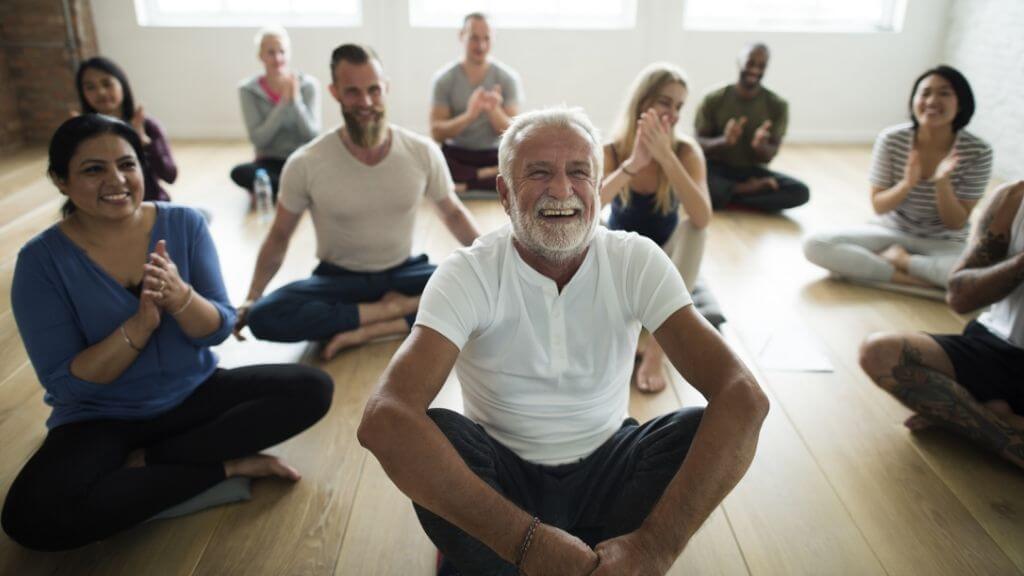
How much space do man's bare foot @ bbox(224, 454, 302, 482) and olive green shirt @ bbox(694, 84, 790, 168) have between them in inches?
135

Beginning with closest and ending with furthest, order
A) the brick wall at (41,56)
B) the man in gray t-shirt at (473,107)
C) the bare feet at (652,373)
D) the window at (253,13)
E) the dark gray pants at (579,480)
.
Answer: the dark gray pants at (579,480), the bare feet at (652,373), the man in gray t-shirt at (473,107), the brick wall at (41,56), the window at (253,13)

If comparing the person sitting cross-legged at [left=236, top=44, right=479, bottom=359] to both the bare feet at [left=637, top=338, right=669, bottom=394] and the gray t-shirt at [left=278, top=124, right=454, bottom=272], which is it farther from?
the bare feet at [left=637, top=338, right=669, bottom=394]

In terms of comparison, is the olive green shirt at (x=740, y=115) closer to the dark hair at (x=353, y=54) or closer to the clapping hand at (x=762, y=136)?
the clapping hand at (x=762, y=136)

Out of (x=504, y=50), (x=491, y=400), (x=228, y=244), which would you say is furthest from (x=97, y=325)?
(x=504, y=50)

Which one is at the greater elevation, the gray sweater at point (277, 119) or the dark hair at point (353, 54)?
the dark hair at point (353, 54)

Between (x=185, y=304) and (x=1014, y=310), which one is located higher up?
(x=185, y=304)

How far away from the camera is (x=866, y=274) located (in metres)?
3.43

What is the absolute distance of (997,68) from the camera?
5.38 meters

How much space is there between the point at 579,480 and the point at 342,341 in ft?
4.62

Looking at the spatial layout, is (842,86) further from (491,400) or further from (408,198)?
(491,400)

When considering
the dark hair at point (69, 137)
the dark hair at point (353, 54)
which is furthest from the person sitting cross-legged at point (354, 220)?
the dark hair at point (69, 137)

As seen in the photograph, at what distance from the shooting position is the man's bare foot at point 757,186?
453cm

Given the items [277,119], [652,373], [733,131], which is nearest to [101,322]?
[652,373]

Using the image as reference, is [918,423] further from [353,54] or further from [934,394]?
[353,54]
